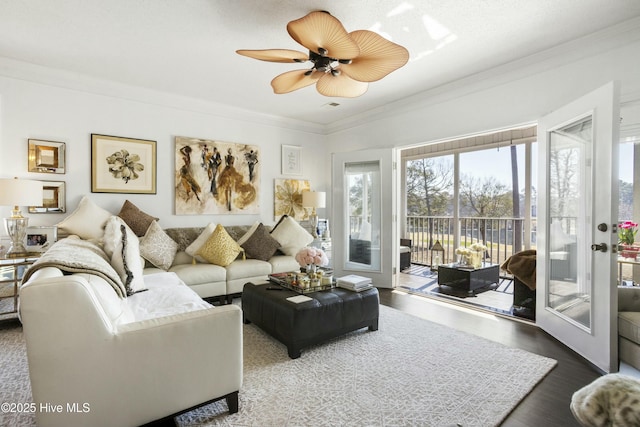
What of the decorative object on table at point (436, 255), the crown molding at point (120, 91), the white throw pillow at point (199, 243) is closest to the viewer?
the crown molding at point (120, 91)

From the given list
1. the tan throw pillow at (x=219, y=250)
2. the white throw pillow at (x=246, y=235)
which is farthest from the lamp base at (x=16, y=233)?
the white throw pillow at (x=246, y=235)

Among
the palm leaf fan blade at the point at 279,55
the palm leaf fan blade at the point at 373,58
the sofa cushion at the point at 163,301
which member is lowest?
the sofa cushion at the point at 163,301

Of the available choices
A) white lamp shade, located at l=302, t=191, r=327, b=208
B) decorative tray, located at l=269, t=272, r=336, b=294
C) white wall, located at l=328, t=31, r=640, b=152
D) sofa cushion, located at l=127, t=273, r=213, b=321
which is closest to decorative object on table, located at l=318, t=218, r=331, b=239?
white lamp shade, located at l=302, t=191, r=327, b=208

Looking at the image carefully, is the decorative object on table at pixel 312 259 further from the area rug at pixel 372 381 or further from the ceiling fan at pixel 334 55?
the ceiling fan at pixel 334 55

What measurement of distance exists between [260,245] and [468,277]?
284 cm

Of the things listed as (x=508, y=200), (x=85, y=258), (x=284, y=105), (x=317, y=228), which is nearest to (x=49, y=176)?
(x=85, y=258)

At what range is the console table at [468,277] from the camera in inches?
163

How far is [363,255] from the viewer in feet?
16.0

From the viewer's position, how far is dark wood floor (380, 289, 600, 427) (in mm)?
1727

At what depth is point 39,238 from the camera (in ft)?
10.2

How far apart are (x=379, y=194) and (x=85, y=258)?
369 centimetres

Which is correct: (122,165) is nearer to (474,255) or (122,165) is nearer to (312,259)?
(312,259)

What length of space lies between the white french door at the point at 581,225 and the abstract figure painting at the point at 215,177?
374 cm

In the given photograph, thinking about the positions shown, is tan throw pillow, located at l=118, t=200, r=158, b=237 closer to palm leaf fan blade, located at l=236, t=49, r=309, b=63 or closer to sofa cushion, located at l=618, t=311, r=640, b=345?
palm leaf fan blade, located at l=236, t=49, r=309, b=63
